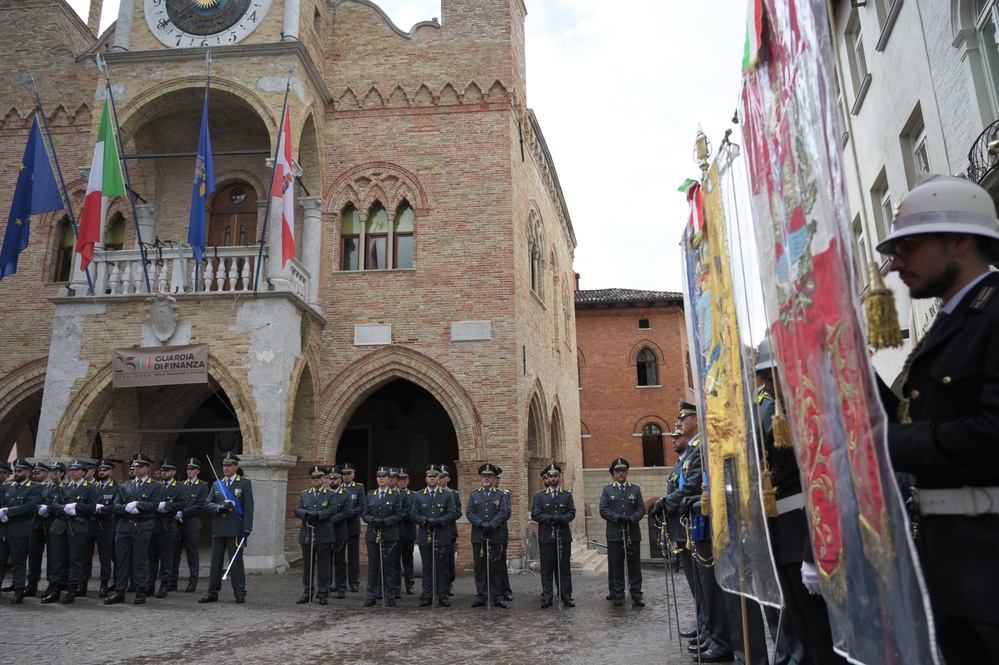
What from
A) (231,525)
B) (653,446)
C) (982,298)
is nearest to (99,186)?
(231,525)

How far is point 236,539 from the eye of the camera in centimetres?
1026

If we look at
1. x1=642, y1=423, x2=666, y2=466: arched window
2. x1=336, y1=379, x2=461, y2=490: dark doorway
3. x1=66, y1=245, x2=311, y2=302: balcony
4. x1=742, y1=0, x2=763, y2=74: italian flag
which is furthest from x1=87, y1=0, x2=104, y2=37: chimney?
x1=642, y1=423, x2=666, y2=466: arched window

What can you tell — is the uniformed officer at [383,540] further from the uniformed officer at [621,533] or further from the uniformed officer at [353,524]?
the uniformed officer at [621,533]

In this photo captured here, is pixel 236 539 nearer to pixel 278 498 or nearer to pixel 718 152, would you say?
pixel 278 498

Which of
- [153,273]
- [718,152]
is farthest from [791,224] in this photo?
[153,273]

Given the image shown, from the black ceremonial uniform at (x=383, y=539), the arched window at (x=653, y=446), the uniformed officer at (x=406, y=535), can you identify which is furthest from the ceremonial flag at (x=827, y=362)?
the arched window at (x=653, y=446)

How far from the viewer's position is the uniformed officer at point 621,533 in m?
9.76

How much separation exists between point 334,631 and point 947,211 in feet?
24.2

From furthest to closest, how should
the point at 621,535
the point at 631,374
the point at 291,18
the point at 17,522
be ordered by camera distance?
the point at 631,374 < the point at 291,18 < the point at 17,522 < the point at 621,535

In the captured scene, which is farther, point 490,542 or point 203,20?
point 203,20

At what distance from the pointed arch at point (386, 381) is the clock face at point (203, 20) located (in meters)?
7.21

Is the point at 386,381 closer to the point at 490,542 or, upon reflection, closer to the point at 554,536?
the point at 490,542

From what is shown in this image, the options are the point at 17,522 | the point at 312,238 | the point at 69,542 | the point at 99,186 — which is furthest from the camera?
the point at 312,238

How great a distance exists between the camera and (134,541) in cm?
1004
